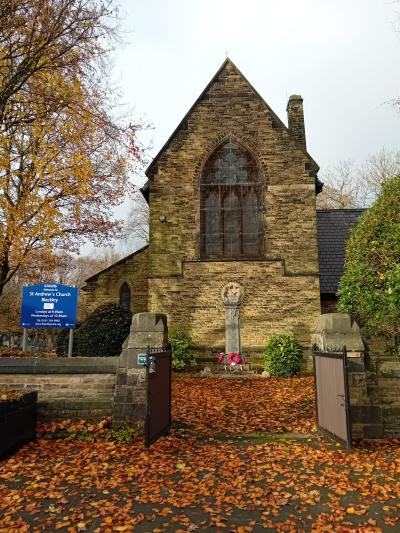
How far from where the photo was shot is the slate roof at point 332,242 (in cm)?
1639

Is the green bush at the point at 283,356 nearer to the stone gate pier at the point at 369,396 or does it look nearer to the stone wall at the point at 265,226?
the stone wall at the point at 265,226

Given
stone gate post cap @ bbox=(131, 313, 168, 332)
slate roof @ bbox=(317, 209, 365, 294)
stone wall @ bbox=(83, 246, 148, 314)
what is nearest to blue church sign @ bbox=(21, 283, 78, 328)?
stone gate post cap @ bbox=(131, 313, 168, 332)

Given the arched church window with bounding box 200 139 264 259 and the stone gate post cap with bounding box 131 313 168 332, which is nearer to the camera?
the stone gate post cap with bounding box 131 313 168 332

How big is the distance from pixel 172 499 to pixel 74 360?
339 cm

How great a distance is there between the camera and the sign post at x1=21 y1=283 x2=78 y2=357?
1124 cm

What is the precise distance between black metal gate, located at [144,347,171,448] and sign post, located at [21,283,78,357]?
4.73 meters

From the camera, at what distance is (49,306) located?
11.4m

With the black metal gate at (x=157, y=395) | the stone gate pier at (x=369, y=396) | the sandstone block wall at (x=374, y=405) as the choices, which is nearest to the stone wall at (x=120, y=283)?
the black metal gate at (x=157, y=395)

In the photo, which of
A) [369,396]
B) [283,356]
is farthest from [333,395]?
[283,356]

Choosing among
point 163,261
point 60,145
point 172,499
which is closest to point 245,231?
point 163,261

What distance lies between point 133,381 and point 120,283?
35.4 ft

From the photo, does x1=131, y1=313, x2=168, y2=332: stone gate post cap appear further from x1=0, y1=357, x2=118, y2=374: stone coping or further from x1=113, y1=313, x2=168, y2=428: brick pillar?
x1=0, y1=357, x2=118, y2=374: stone coping

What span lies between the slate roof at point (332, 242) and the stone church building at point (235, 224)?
11 cm

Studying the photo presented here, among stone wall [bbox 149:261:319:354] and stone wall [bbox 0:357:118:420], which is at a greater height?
stone wall [bbox 149:261:319:354]
